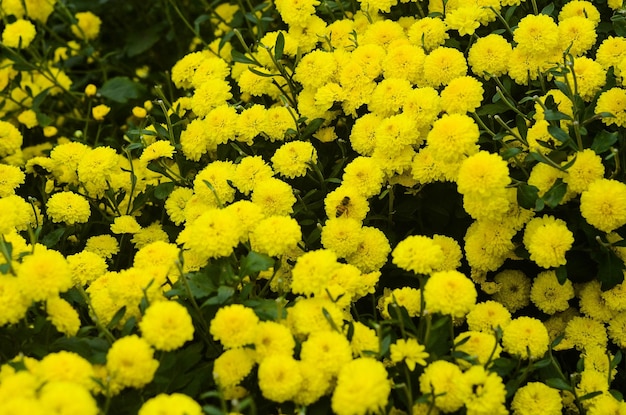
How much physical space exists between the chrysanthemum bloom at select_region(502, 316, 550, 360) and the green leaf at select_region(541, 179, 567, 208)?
1.00ft

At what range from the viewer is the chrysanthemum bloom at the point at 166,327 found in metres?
1.62

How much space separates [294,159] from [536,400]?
0.93 metres

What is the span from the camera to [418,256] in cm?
182

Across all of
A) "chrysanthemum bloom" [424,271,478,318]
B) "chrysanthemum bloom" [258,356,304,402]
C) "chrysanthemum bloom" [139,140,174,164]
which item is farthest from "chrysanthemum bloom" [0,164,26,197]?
"chrysanthemum bloom" [424,271,478,318]

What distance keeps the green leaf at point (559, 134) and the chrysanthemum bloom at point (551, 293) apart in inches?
14.9

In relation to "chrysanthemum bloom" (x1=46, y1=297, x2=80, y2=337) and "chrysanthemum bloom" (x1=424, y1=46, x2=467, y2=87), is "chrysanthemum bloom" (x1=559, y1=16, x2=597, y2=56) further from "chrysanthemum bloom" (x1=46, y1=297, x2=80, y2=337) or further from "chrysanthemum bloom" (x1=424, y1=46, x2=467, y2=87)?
"chrysanthemum bloom" (x1=46, y1=297, x2=80, y2=337)

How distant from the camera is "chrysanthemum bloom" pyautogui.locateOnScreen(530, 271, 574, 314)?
2.04 meters

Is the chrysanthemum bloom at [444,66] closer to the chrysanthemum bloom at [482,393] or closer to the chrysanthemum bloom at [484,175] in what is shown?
the chrysanthemum bloom at [484,175]

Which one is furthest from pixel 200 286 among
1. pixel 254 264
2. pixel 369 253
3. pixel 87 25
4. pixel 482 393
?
pixel 87 25

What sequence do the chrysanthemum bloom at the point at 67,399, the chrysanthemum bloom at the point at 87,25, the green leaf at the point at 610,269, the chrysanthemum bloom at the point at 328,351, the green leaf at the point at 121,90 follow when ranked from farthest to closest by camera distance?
1. the chrysanthemum bloom at the point at 87,25
2. the green leaf at the point at 121,90
3. the green leaf at the point at 610,269
4. the chrysanthemum bloom at the point at 328,351
5. the chrysanthemum bloom at the point at 67,399

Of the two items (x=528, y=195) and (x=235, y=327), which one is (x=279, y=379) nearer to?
(x=235, y=327)

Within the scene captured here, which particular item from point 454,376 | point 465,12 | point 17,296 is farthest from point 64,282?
point 465,12

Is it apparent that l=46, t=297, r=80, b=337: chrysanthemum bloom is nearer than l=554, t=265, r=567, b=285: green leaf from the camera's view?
Yes

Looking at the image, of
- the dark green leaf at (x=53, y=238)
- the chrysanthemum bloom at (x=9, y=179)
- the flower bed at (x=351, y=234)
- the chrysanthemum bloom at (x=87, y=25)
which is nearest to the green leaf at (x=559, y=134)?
the flower bed at (x=351, y=234)
